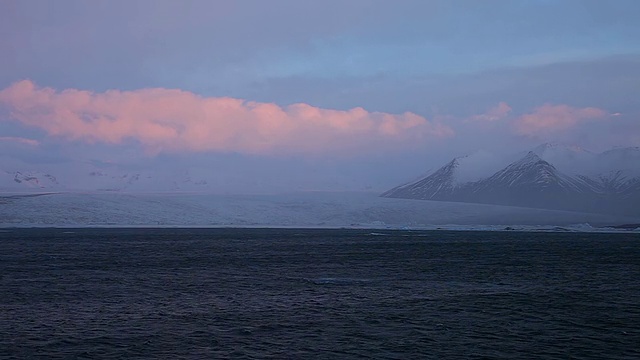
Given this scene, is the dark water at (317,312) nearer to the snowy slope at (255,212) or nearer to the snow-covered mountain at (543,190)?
the snowy slope at (255,212)

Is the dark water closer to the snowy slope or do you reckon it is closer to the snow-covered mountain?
the snowy slope

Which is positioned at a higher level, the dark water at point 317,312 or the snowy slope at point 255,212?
the snowy slope at point 255,212

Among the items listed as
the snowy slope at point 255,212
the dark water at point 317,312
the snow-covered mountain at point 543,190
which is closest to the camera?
the dark water at point 317,312

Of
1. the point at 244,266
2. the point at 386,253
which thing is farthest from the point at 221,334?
the point at 386,253

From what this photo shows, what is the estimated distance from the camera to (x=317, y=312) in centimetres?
2164

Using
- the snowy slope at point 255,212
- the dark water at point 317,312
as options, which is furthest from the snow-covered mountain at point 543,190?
the dark water at point 317,312

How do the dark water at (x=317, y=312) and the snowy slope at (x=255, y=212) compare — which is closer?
the dark water at (x=317, y=312)

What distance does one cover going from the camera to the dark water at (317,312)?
16.6 metres

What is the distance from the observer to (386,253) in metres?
53.6

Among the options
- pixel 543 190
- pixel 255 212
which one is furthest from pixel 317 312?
pixel 543 190

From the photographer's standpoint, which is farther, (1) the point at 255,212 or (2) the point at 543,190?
(2) the point at 543,190

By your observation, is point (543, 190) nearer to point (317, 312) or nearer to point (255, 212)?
point (255, 212)

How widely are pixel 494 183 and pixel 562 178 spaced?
56.2 ft

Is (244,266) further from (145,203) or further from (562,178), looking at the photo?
(562,178)
